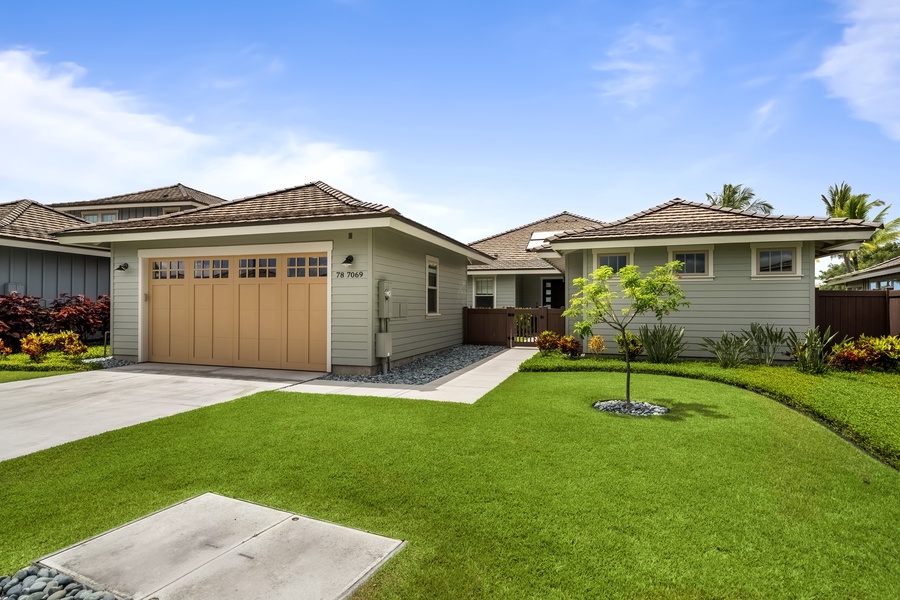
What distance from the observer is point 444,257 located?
44.2 ft

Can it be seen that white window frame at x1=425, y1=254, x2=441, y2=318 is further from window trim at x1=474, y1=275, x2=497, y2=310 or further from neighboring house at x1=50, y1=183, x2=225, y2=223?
neighboring house at x1=50, y1=183, x2=225, y2=223

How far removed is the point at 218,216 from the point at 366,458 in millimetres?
7897

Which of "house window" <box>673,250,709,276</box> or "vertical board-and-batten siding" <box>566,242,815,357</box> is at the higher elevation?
"house window" <box>673,250,709,276</box>

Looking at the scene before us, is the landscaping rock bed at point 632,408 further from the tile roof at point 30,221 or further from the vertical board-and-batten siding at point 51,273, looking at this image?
the vertical board-and-batten siding at point 51,273

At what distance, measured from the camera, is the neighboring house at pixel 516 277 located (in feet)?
60.3

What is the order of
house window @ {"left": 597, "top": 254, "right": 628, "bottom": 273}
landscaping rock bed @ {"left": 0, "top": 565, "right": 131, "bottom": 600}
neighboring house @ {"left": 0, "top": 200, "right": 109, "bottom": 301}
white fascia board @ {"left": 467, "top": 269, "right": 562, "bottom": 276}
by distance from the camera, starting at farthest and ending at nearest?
white fascia board @ {"left": 467, "top": 269, "right": 562, "bottom": 276} < neighboring house @ {"left": 0, "top": 200, "right": 109, "bottom": 301} < house window @ {"left": 597, "top": 254, "right": 628, "bottom": 273} < landscaping rock bed @ {"left": 0, "top": 565, "right": 131, "bottom": 600}

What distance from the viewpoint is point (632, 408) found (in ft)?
20.0

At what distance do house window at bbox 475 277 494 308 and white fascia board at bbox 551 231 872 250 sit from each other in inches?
313

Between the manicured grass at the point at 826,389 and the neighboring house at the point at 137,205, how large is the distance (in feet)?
57.2

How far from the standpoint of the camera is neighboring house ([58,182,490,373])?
8.98 meters

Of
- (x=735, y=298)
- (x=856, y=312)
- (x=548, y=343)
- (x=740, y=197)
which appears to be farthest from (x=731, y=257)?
(x=740, y=197)

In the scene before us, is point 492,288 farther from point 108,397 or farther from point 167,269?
point 108,397

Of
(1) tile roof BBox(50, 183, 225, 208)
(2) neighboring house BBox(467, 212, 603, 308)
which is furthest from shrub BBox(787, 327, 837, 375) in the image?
(1) tile roof BBox(50, 183, 225, 208)

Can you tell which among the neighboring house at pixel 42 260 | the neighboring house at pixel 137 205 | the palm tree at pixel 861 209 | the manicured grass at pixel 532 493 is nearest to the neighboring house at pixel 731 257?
the manicured grass at pixel 532 493
